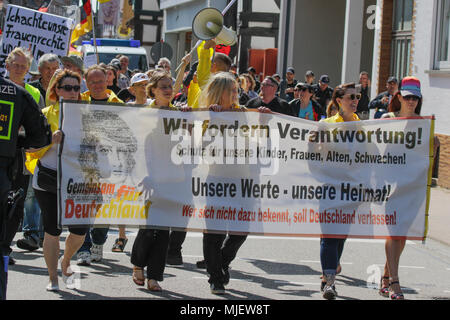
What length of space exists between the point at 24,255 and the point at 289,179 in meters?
3.12

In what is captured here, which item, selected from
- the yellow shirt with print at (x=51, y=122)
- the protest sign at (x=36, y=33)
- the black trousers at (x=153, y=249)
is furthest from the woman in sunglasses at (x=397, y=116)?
the protest sign at (x=36, y=33)

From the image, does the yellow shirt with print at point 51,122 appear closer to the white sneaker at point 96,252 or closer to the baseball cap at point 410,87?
the white sneaker at point 96,252

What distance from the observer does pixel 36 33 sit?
1247 centimetres

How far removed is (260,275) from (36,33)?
6.10 meters

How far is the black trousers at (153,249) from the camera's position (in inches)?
278

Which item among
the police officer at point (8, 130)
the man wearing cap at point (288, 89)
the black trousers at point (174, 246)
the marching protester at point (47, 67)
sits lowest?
the black trousers at point (174, 246)

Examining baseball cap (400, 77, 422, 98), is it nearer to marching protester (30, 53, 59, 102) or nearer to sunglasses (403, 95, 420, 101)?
sunglasses (403, 95, 420, 101)

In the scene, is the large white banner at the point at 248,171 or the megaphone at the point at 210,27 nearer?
the large white banner at the point at 248,171

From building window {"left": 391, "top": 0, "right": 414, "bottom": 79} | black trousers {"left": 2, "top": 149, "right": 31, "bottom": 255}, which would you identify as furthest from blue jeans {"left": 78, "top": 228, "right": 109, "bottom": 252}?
building window {"left": 391, "top": 0, "right": 414, "bottom": 79}

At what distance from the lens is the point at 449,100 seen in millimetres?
16203

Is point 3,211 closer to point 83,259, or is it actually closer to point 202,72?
point 83,259

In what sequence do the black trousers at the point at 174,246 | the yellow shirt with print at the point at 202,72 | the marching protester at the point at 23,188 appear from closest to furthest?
the marching protester at the point at 23,188
the black trousers at the point at 174,246
the yellow shirt with print at the point at 202,72

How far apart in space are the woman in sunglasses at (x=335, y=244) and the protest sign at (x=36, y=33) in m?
6.00
